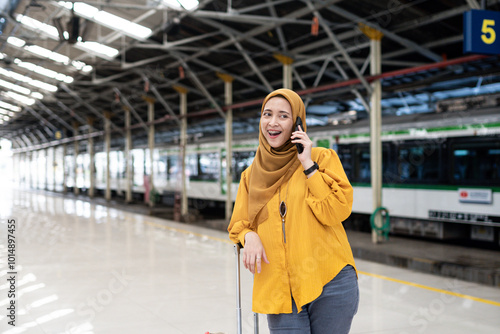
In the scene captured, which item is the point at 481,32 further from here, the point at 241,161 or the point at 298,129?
the point at 241,161

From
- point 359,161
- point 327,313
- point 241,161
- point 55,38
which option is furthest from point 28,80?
point 327,313

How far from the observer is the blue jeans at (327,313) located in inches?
88.7

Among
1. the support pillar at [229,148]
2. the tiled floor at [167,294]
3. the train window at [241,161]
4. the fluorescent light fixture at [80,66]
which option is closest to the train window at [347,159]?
the support pillar at [229,148]

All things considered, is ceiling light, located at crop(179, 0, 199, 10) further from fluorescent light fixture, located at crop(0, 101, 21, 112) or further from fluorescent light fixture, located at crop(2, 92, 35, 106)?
fluorescent light fixture, located at crop(0, 101, 21, 112)

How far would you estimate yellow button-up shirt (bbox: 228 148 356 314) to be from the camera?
2.19 meters

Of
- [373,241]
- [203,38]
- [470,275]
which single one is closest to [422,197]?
[373,241]

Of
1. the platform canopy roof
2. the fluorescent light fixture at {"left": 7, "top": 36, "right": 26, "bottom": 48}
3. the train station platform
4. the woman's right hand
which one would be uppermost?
the fluorescent light fixture at {"left": 7, "top": 36, "right": 26, "bottom": 48}

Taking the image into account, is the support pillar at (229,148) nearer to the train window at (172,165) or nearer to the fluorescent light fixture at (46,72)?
the train window at (172,165)

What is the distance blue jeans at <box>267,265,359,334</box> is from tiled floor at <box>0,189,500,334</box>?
286 cm

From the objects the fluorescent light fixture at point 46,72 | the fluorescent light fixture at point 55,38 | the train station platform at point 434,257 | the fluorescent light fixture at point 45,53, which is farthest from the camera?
the fluorescent light fixture at point 46,72

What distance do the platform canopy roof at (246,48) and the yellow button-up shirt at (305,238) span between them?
6.75m

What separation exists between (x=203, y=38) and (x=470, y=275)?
8704 mm

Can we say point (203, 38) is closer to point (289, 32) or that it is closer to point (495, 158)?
point (289, 32)

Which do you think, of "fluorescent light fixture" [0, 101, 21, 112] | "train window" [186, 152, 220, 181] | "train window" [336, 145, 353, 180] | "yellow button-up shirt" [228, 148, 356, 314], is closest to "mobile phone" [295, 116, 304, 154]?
"yellow button-up shirt" [228, 148, 356, 314]
